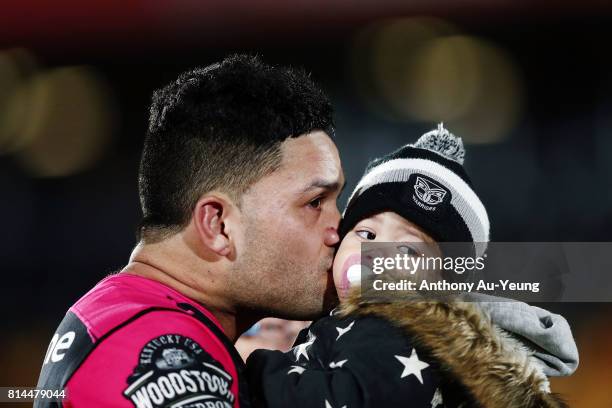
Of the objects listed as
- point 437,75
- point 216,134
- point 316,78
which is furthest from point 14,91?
point 216,134

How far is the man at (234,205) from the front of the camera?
71.9 inches

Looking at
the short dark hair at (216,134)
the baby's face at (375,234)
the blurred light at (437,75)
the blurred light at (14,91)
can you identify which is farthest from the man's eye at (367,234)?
the blurred light at (14,91)

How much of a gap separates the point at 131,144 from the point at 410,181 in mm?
3895

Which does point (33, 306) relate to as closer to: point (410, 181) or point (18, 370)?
point (18, 370)

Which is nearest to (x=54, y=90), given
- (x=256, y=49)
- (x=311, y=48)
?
(x=256, y=49)

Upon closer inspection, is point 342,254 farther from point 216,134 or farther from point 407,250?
point 216,134

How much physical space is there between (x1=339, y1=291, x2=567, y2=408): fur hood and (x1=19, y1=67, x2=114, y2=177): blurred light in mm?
4301

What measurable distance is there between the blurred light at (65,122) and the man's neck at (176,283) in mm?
3918

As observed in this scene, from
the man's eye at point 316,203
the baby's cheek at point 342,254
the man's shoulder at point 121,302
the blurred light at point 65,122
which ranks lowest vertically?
the man's shoulder at point 121,302

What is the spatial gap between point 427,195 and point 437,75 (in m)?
3.76

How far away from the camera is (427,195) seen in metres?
2.03

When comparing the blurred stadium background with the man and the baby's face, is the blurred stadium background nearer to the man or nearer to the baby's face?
the baby's face

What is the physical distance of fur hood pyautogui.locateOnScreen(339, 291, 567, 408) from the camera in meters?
1.57

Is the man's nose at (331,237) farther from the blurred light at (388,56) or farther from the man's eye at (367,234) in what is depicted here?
the blurred light at (388,56)
